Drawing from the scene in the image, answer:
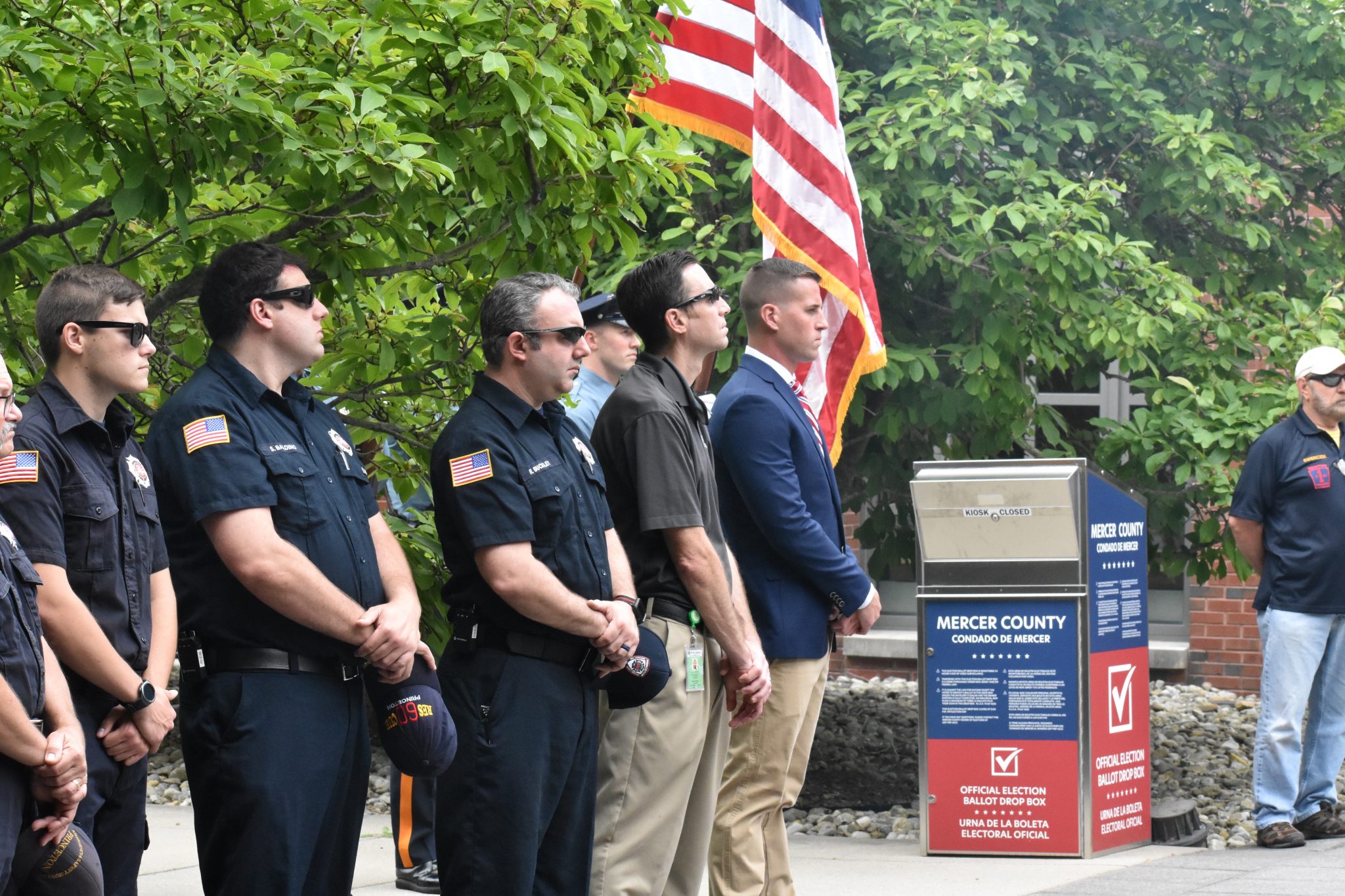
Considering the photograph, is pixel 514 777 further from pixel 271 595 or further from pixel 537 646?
pixel 271 595

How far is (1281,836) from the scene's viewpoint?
737cm

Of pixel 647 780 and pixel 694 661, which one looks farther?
pixel 694 661

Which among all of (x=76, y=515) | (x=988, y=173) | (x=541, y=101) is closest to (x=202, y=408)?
(x=76, y=515)

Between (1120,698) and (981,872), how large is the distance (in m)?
1.11

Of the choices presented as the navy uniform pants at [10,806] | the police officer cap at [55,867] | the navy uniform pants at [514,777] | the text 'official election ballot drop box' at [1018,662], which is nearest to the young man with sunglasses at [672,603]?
the navy uniform pants at [514,777]

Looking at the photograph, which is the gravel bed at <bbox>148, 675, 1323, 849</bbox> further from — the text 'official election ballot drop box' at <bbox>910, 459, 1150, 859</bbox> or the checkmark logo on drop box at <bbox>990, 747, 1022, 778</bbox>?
the checkmark logo on drop box at <bbox>990, 747, 1022, 778</bbox>

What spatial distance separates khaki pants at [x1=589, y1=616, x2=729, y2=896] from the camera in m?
4.44

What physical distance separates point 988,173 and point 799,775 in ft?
13.7

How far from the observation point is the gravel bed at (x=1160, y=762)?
855 cm

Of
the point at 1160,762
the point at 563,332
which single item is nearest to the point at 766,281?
the point at 563,332

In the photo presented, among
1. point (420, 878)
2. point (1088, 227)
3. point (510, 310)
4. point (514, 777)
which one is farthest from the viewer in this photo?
point (1088, 227)

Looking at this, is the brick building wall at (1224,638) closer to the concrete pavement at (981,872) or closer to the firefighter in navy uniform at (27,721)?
the concrete pavement at (981,872)

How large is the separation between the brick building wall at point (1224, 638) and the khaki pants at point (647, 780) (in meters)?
9.24

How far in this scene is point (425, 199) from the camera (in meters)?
4.29
